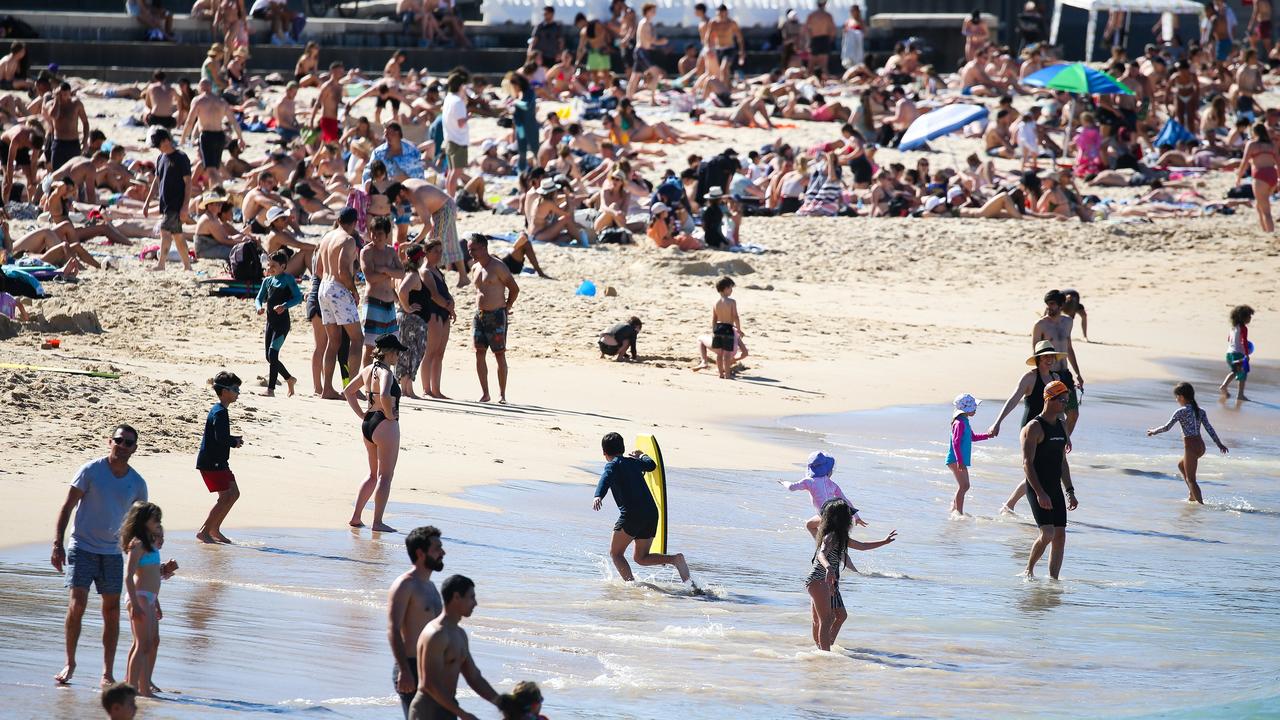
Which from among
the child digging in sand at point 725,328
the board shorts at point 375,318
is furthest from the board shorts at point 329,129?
the board shorts at point 375,318

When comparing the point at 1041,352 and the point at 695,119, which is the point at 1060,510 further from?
the point at 695,119

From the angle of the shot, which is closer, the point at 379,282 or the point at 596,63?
the point at 379,282

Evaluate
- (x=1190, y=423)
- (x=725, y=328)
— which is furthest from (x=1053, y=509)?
(x=725, y=328)

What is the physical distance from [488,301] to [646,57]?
19.5m

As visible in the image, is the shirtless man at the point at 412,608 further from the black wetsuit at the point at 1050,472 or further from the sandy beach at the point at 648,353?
the black wetsuit at the point at 1050,472

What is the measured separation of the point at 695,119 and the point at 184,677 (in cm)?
2275

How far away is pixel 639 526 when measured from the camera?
8.95 metres

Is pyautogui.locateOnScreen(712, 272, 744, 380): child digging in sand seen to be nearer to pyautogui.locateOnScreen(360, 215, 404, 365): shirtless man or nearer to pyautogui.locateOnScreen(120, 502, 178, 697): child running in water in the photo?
pyautogui.locateOnScreen(360, 215, 404, 365): shirtless man

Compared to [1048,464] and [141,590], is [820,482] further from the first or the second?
[141,590]

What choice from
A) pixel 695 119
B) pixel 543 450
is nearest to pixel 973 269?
pixel 695 119

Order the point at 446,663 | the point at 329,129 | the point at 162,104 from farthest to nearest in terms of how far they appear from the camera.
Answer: the point at 162,104 → the point at 329,129 → the point at 446,663

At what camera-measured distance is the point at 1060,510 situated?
9.58 meters

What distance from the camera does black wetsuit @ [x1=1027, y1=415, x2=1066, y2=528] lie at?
31.4 feet

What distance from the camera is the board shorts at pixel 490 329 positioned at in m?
13.3
